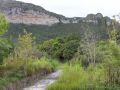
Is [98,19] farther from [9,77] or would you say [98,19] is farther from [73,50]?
[9,77]

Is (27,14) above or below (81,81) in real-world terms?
above

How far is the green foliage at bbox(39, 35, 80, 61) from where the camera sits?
41.3 metres

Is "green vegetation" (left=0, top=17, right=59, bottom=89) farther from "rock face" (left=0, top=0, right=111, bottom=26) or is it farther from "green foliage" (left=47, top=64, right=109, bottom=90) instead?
"rock face" (left=0, top=0, right=111, bottom=26)

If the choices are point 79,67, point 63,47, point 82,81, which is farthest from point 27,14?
point 82,81

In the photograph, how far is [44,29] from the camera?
64.6 metres

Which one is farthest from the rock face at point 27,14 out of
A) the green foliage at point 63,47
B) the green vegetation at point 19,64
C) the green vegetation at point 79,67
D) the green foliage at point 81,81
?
the green foliage at point 81,81

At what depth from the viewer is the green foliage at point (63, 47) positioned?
41344 millimetres

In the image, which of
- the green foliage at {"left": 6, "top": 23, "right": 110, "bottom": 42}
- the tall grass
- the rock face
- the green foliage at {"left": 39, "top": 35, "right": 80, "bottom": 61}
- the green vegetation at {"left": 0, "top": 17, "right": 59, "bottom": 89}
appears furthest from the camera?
the rock face

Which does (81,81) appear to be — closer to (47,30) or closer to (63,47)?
(63,47)

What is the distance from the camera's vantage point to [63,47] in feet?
143

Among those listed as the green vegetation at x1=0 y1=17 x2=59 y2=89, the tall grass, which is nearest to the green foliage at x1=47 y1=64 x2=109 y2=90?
the tall grass

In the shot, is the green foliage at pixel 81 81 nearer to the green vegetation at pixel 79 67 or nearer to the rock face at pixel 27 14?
the green vegetation at pixel 79 67

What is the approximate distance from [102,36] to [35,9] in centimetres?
4096

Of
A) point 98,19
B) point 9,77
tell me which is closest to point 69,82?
point 9,77
